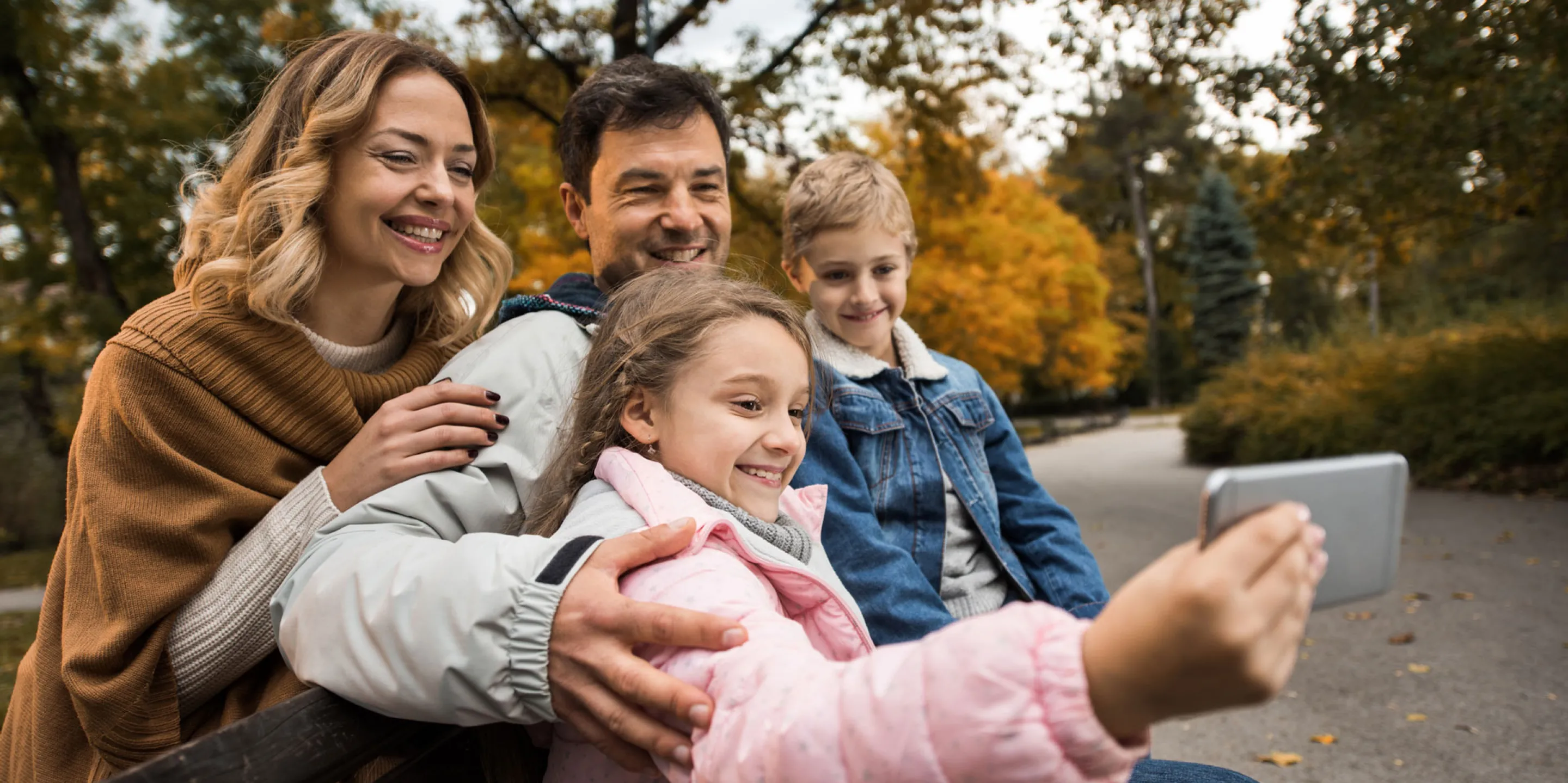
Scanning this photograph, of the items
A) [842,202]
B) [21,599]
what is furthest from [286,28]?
[842,202]

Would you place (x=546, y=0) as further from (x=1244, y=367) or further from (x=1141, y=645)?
(x=1244, y=367)

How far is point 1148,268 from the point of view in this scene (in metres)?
43.1

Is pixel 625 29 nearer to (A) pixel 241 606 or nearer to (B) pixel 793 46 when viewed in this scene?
(B) pixel 793 46

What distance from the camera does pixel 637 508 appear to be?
1561 millimetres

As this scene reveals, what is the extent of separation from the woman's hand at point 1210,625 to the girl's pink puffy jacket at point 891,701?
1.8 inches

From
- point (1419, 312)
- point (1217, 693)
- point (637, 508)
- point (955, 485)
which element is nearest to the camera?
point (1217, 693)

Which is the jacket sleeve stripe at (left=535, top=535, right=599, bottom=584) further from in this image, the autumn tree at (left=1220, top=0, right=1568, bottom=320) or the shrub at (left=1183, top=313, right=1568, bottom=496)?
the shrub at (left=1183, top=313, right=1568, bottom=496)

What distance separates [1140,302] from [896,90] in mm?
37362

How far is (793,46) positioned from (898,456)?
8746mm

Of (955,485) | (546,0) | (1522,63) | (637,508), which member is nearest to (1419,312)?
(1522,63)

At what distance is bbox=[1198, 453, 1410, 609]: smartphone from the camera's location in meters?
0.93

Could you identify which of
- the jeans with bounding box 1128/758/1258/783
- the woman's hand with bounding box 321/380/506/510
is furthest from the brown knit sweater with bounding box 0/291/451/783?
the jeans with bounding box 1128/758/1258/783

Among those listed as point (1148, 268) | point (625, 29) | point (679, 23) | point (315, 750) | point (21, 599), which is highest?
point (1148, 268)

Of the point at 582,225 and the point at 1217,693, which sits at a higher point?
the point at 582,225
